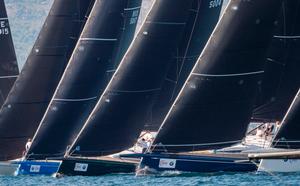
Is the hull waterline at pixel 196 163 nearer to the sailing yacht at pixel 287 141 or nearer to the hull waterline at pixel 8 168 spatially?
the sailing yacht at pixel 287 141

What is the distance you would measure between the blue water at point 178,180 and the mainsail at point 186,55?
5.59 m

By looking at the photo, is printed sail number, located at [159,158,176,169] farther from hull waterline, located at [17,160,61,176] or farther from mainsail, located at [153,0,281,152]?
hull waterline, located at [17,160,61,176]

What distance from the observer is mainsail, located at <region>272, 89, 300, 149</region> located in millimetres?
55312

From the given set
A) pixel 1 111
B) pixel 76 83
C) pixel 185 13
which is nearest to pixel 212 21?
pixel 185 13

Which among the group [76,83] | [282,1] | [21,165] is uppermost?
[282,1]

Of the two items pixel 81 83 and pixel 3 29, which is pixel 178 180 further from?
pixel 3 29

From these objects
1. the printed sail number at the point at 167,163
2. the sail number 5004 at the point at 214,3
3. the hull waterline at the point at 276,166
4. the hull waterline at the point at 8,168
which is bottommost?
the hull waterline at the point at 8,168

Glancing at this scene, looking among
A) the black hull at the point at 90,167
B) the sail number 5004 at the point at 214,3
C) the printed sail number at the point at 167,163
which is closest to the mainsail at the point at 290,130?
the printed sail number at the point at 167,163

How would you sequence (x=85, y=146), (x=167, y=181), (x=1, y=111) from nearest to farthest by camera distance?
1. (x=167, y=181)
2. (x=85, y=146)
3. (x=1, y=111)

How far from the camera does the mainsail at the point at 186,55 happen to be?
63.3 m

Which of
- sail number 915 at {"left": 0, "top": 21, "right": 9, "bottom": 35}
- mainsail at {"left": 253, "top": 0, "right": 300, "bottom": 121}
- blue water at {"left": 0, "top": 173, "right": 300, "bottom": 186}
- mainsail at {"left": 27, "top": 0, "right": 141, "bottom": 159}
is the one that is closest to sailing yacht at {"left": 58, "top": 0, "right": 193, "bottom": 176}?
blue water at {"left": 0, "top": 173, "right": 300, "bottom": 186}

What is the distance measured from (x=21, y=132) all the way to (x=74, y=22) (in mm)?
6317

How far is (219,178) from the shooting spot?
55.2 meters

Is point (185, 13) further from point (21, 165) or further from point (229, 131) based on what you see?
point (21, 165)
